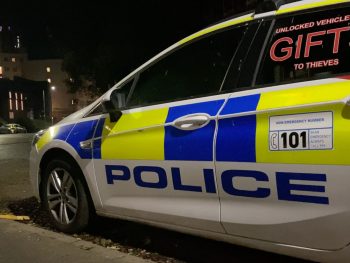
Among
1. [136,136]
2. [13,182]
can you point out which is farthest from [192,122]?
[13,182]

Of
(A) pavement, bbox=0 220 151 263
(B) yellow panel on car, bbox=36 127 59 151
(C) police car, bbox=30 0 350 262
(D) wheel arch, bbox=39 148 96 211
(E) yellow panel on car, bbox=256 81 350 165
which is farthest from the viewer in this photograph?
(B) yellow panel on car, bbox=36 127 59 151

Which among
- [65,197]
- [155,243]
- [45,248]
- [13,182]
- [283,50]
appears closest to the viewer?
[283,50]

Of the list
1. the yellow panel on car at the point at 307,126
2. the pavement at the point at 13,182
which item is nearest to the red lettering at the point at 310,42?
the yellow panel on car at the point at 307,126

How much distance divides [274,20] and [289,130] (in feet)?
2.60

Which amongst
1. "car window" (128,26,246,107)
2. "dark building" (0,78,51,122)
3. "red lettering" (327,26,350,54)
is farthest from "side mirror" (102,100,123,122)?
"dark building" (0,78,51,122)

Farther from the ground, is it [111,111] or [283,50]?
[283,50]

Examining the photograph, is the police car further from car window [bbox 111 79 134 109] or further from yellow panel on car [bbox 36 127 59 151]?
yellow panel on car [bbox 36 127 59 151]

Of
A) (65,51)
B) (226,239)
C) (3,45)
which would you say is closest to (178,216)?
(226,239)

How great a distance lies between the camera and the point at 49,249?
4156 millimetres

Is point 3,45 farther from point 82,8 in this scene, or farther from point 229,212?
point 229,212

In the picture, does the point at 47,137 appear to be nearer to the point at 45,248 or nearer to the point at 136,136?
the point at 45,248

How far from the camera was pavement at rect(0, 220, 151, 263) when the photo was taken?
12.8 ft

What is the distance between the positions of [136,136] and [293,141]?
50.9 inches

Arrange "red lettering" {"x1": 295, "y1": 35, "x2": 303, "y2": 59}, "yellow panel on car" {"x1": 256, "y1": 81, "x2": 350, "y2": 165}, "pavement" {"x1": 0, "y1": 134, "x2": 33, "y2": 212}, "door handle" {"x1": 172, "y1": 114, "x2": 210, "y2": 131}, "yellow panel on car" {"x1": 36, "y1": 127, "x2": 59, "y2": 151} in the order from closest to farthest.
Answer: "yellow panel on car" {"x1": 256, "y1": 81, "x2": 350, "y2": 165} < "red lettering" {"x1": 295, "y1": 35, "x2": 303, "y2": 59} < "door handle" {"x1": 172, "y1": 114, "x2": 210, "y2": 131} < "yellow panel on car" {"x1": 36, "y1": 127, "x2": 59, "y2": 151} < "pavement" {"x1": 0, "y1": 134, "x2": 33, "y2": 212}
